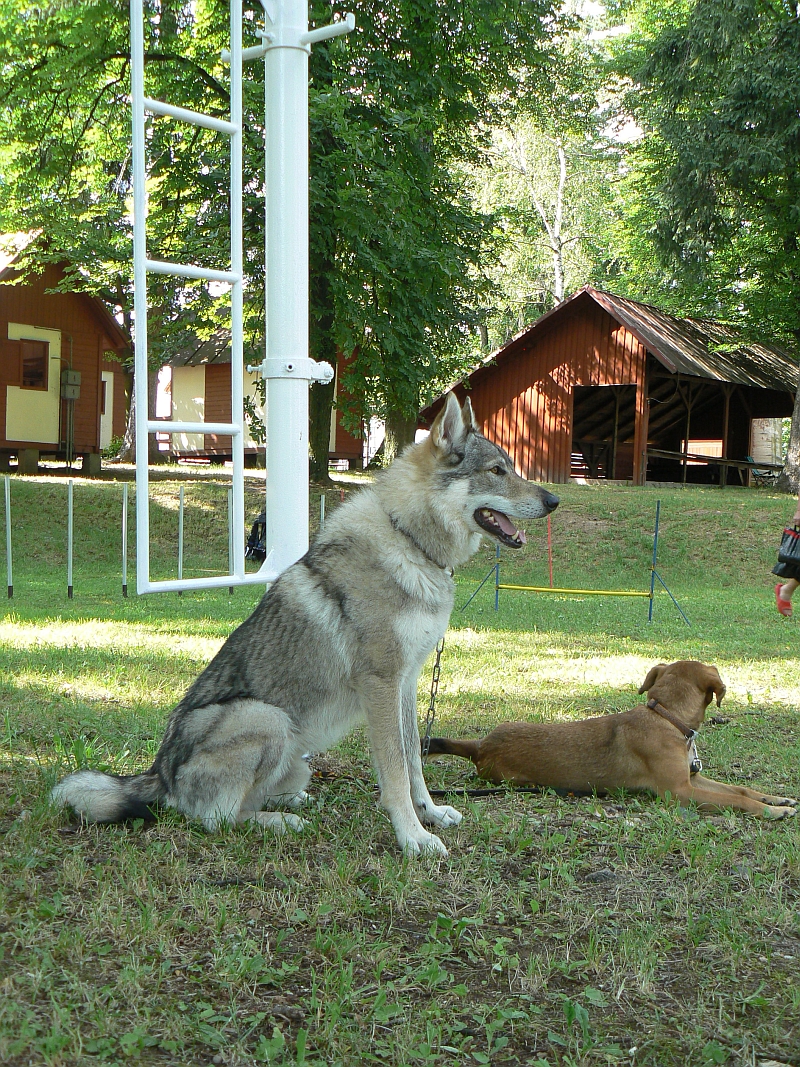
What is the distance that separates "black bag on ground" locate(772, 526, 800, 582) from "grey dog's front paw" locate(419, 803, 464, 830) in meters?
3.40

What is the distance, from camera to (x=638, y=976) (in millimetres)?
3004

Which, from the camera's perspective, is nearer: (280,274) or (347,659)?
(347,659)

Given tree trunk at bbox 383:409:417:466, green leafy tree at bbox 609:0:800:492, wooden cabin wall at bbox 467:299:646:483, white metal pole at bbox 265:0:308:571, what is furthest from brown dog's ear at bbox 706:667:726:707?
wooden cabin wall at bbox 467:299:646:483

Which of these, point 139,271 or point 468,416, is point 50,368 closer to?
point 139,271

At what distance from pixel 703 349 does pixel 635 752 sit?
88.7 feet

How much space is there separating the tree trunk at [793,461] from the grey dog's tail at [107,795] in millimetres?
24783

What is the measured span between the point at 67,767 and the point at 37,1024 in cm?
254

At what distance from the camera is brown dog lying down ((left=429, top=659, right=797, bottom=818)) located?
480 cm

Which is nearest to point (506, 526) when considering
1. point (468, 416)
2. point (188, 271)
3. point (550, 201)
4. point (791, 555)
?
point (468, 416)

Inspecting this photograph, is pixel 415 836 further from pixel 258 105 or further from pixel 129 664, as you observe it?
pixel 258 105

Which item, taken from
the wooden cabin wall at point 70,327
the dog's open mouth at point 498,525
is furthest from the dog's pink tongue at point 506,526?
the wooden cabin wall at point 70,327

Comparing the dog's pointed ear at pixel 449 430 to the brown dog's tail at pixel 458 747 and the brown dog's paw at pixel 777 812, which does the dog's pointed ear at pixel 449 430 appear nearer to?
the brown dog's tail at pixel 458 747

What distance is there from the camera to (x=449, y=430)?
4.48 meters

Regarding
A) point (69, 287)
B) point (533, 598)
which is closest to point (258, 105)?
point (533, 598)
